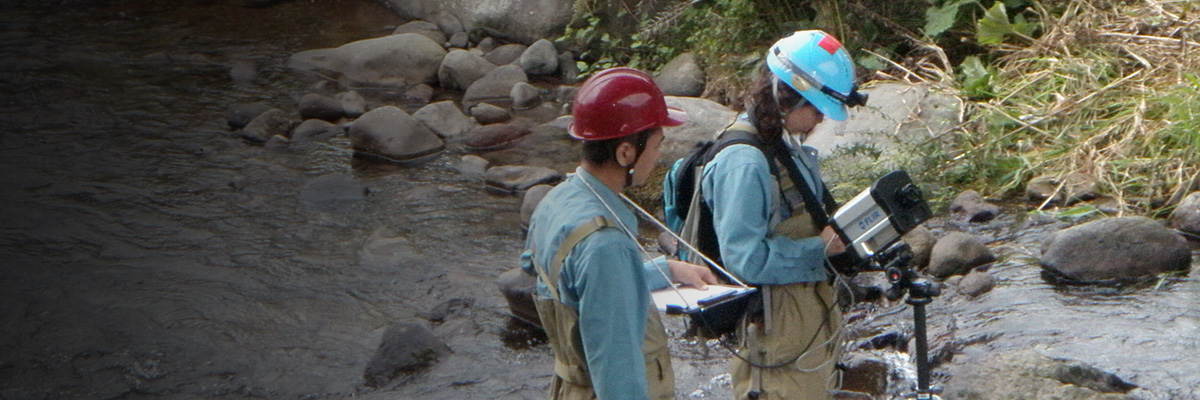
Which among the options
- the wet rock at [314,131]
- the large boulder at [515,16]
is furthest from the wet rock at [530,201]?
the large boulder at [515,16]

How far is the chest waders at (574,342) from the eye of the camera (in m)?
2.35

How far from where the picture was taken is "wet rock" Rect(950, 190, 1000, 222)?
683 centimetres

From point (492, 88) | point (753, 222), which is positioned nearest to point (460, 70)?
point (492, 88)

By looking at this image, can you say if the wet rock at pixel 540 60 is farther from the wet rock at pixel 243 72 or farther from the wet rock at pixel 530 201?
the wet rock at pixel 530 201

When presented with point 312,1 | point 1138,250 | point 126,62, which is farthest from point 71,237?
point 312,1

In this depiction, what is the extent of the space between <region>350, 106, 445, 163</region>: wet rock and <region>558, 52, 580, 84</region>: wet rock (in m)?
2.51

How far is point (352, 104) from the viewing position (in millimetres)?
10906

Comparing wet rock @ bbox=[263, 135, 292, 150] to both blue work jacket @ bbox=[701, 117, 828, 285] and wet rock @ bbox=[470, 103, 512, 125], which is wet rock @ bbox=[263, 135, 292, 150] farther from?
blue work jacket @ bbox=[701, 117, 828, 285]

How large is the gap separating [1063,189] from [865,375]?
2.39 meters

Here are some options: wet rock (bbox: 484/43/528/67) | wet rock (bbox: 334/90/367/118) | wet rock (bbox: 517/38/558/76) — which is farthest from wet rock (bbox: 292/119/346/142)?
wet rock (bbox: 484/43/528/67)

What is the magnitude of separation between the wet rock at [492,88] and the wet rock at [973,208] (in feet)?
18.2

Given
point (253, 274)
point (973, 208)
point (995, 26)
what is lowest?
point (253, 274)

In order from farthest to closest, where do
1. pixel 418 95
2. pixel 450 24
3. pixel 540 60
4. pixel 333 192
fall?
pixel 450 24
pixel 540 60
pixel 418 95
pixel 333 192

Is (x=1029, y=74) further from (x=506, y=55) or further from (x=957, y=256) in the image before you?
(x=506, y=55)
